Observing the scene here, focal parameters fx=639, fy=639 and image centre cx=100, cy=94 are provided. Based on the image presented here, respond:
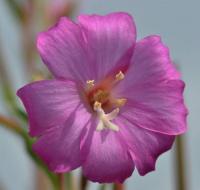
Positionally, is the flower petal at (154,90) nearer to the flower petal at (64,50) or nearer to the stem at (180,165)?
the flower petal at (64,50)

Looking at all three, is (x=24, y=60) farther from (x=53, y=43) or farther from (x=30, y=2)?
(x=53, y=43)

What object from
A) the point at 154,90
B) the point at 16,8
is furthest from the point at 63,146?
the point at 16,8

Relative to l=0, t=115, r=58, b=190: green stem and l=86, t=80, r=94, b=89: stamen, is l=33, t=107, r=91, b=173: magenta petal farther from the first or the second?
l=0, t=115, r=58, b=190: green stem

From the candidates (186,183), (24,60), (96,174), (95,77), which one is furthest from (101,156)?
(24,60)

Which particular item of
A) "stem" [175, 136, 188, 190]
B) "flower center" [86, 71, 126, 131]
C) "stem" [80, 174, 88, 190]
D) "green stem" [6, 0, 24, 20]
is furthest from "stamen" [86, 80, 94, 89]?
"green stem" [6, 0, 24, 20]

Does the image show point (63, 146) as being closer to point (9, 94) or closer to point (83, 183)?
point (83, 183)
